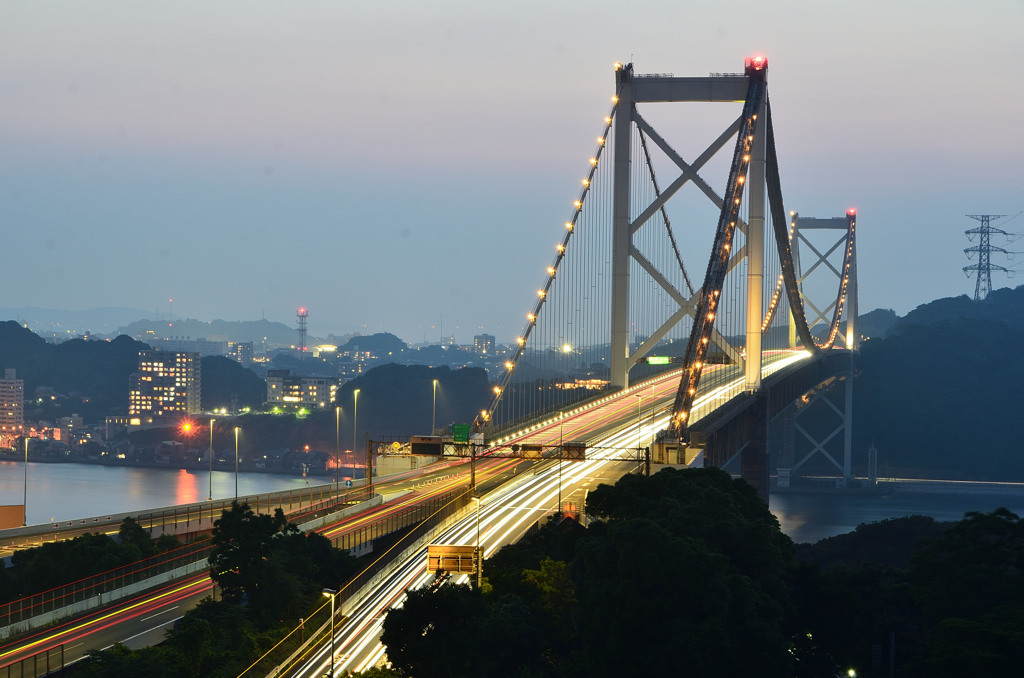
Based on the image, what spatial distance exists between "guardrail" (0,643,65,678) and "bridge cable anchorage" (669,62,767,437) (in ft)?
87.8

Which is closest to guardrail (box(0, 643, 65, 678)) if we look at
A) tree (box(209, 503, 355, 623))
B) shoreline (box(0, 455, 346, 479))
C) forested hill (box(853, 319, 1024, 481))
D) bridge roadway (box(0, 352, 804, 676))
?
bridge roadway (box(0, 352, 804, 676))

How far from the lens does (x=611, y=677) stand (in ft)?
74.1

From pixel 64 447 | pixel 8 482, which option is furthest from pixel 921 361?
pixel 64 447

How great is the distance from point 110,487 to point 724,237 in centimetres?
9856

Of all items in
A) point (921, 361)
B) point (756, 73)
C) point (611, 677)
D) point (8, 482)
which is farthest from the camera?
point (921, 361)

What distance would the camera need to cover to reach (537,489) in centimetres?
4366

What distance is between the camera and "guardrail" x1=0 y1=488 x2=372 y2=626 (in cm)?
2847

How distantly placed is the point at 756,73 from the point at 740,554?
102ft

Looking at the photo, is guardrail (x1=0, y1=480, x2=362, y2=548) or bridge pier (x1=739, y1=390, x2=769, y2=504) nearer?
guardrail (x1=0, y1=480, x2=362, y2=548)

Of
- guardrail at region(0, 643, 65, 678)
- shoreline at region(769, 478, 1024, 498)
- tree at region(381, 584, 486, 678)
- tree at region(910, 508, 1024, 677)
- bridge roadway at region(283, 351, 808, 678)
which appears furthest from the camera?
shoreline at region(769, 478, 1024, 498)

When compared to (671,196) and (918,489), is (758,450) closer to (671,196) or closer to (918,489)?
(671,196)

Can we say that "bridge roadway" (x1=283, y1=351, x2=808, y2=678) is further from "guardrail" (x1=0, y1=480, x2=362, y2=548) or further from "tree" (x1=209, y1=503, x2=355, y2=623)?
"guardrail" (x1=0, y1=480, x2=362, y2=548)

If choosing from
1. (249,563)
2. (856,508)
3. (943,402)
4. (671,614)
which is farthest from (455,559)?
(943,402)

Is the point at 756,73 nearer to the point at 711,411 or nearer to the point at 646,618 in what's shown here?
the point at 711,411
